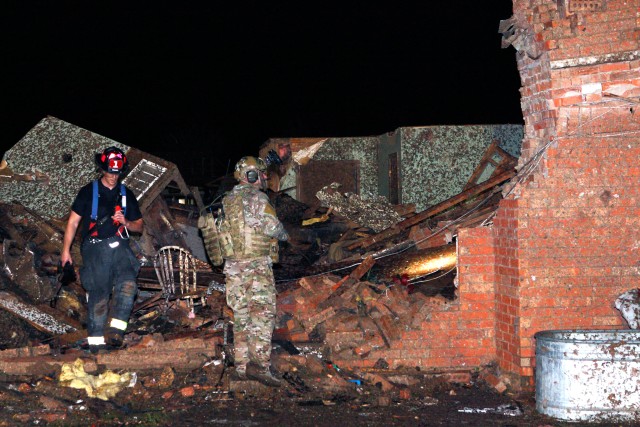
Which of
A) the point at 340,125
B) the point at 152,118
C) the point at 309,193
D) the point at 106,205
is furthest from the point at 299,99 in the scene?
the point at 106,205

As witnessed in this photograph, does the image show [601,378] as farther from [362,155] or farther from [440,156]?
[362,155]

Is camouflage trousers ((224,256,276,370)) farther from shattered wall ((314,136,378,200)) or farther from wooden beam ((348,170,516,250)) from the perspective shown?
shattered wall ((314,136,378,200))

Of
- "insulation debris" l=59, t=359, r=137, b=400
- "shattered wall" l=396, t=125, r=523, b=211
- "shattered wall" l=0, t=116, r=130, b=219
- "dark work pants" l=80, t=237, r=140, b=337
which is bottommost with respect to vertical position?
"insulation debris" l=59, t=359, r=137, b=400

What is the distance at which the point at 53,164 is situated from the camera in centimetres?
1017

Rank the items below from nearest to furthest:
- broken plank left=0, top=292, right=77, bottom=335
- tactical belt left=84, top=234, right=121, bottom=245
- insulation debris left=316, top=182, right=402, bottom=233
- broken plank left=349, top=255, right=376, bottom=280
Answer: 1. tactical belt left=84, top=234, right=121, bottom=245
2. broken plank left=0, top=292, right=77, bottom=335
3. broken plank left=349, top=255, right=376, bottom=280
4. insulation debris left=316, top=182, right=402, bottom=233

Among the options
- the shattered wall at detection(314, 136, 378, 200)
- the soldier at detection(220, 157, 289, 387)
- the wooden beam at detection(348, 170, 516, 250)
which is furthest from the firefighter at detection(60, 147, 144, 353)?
the shattered wall at detection(314, 136, 378, 200)

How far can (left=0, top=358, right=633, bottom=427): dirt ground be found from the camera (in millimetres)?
6035

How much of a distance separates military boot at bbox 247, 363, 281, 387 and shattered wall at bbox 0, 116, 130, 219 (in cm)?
440

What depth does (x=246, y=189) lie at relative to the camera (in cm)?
716

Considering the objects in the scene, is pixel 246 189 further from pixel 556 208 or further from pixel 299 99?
pixel 299 99

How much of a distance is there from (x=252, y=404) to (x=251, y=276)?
1202 mm

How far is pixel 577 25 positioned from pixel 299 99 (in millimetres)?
36472

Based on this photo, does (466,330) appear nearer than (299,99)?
Yes

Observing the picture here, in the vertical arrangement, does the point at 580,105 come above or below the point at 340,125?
below
